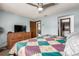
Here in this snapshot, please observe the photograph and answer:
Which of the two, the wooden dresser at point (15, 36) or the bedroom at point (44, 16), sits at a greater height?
the bedroom at point (44, 16)

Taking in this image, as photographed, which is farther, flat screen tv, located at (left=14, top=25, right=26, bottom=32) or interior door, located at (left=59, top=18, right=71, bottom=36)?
flat screen tv, located at (left=14, top=25, right=26, bottom=32)

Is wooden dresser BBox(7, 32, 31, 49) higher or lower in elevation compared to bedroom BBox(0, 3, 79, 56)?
lower

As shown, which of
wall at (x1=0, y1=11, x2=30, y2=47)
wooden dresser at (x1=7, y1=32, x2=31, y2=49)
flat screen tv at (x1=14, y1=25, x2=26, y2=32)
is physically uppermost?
wall at (x1=0, y1=11, x2=30, y2=47)

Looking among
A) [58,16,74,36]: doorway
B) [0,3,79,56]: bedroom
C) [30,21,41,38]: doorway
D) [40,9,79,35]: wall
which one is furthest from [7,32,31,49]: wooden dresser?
[58,16,74,36]: doorway

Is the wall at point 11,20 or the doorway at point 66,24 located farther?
the wall at point 11,20

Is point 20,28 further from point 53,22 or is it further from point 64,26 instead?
point 64,26

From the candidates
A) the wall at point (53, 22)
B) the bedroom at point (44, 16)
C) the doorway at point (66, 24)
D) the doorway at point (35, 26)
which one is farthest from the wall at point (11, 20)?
the doorway at point (66, 24)

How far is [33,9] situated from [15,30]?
50cm

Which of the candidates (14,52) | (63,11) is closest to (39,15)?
(63,11)

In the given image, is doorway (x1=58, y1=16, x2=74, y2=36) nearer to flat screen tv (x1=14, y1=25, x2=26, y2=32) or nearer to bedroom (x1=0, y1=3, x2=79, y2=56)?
bedroom (x1=0, y1=3, x2=79, y2=56)

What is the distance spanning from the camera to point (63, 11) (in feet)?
4.44

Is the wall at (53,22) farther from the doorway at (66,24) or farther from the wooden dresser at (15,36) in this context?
the wooden dresser at (15,36)

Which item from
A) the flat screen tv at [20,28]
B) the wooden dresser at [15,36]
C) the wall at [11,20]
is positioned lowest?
the wooden dresser at [15,36]

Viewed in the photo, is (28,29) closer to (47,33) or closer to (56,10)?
(47,33)
